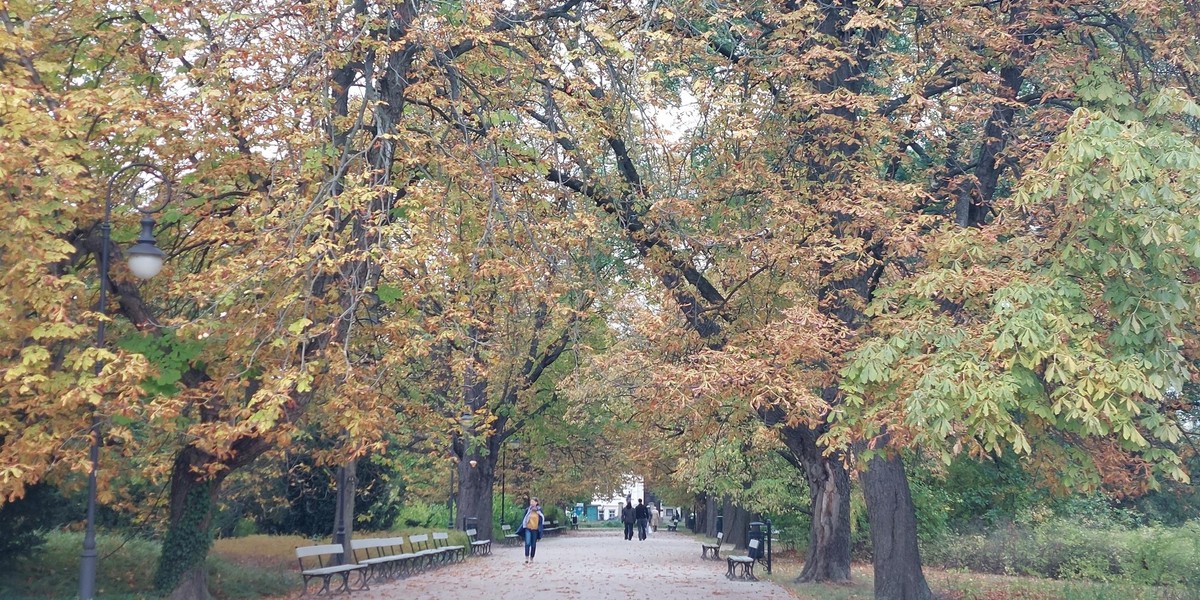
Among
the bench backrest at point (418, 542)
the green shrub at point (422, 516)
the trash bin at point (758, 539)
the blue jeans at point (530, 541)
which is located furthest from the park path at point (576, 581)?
the green shrub at point (422, 516)

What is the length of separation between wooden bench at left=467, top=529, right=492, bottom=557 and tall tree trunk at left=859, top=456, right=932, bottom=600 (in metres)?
19.1

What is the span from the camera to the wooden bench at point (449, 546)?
29094 mm

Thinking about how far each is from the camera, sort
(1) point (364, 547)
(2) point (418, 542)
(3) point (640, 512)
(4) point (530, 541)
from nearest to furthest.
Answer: (1) point (364, 547) < (2) point (418, 542) < (4) point (530, 541) < (3) point (640, 512)

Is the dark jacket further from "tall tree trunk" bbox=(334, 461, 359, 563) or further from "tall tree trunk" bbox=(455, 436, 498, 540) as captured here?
"tall tree trunk" bbox=(334, 461, 359, 563)

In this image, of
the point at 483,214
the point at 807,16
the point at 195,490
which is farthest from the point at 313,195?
the point at 807,16

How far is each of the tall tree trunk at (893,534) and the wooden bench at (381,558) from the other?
9765 mm

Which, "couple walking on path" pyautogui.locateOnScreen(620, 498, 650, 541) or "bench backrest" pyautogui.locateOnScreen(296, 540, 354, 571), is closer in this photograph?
"bench backrest" pyautogui.locateOnScreen(296, 540, 354, 571)

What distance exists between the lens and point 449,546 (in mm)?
29578

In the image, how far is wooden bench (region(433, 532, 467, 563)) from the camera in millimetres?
29094

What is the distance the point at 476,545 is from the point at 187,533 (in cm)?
1906

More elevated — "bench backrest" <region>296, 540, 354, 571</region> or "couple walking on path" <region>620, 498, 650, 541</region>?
"couple walking on path" <region>620, 498, 650, 541</region>

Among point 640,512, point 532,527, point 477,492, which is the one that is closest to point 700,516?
point 640,512

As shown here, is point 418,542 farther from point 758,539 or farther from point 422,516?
point 422,516

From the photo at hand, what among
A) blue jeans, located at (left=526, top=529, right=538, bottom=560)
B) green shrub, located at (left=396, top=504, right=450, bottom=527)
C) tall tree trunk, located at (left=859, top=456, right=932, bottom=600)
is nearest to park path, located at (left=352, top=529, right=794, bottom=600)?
blue jeans, located at (left=526, top=529, right=538, bottom=560)
